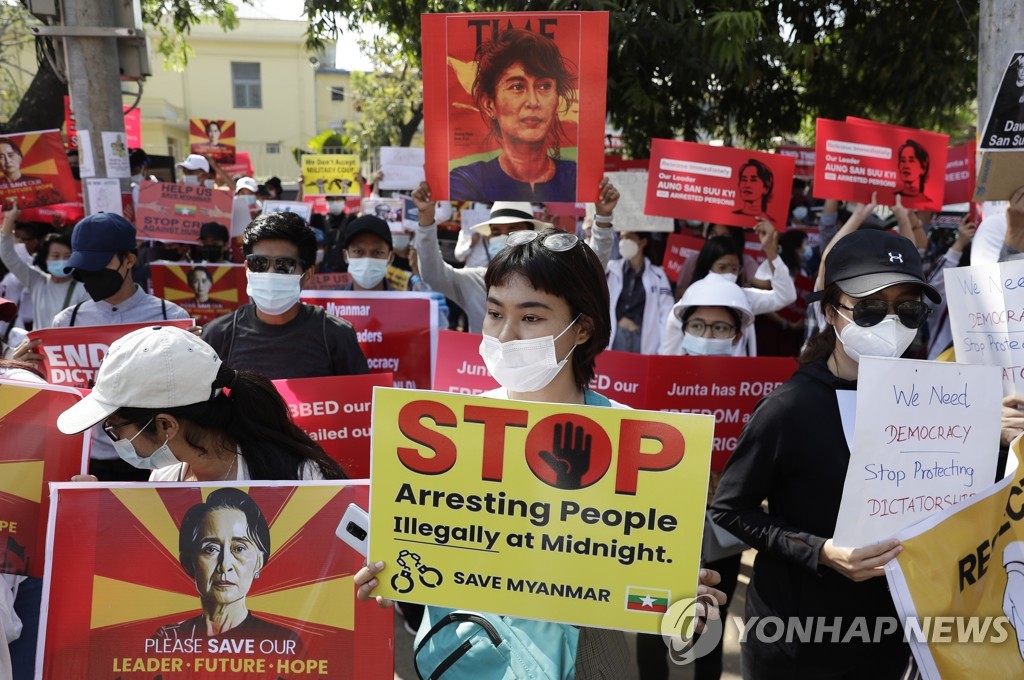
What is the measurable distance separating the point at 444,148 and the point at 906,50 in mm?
8655

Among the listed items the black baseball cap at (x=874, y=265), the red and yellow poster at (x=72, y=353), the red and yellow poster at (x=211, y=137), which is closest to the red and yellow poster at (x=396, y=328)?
the red and yellow poster at (x=72, y=353)

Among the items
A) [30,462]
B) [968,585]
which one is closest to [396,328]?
[30,462]

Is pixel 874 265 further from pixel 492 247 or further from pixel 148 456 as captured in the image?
pixel 492 247

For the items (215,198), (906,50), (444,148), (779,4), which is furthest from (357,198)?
(444,148)

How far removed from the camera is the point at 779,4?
9633 mm

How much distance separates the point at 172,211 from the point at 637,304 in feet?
15.8

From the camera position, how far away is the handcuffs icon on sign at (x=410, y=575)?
1.88m

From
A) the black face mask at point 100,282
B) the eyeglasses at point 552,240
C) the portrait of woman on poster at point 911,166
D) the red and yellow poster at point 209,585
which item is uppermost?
the portrait of woman on poster at point 911,166

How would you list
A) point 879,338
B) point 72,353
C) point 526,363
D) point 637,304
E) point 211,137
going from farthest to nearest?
point 211,137 → point 637,304 → point 72,353 → point 879,338 → point 526,363

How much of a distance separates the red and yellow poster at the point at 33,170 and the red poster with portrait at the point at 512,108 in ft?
15.0

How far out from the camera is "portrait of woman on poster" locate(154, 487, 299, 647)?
2.17 meters

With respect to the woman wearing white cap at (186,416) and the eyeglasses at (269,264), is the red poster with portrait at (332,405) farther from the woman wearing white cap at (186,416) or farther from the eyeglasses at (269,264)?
the woman wearing white cap at (186,416)

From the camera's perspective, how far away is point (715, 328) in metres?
4.16

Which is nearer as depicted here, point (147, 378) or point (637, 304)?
point (147, 378)
